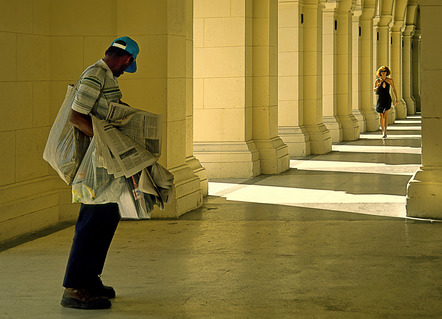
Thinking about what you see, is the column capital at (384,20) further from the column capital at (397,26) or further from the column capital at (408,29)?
the column capital at (408,29)

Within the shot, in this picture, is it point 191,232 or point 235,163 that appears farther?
point 235,163

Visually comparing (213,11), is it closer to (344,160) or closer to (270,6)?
(270,6)

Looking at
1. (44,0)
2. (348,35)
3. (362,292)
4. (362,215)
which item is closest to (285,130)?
(348,35)

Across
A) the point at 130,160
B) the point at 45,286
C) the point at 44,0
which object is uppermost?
the point at 44,0

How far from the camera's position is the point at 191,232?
25.7 ft

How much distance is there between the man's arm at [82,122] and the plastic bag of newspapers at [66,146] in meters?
0.06

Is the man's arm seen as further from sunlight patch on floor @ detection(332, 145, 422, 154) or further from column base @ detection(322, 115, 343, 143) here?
column base @ detection(322, 115, 343, 143)

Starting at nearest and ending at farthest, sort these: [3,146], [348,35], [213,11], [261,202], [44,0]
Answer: [3,146] < [44,0] < [261,202] < [213,11] < [348,35]

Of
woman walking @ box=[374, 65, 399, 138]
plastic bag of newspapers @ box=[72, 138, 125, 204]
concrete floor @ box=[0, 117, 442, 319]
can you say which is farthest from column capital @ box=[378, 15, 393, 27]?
plastic bag of newspapers @ box=[72, 138, 125, 204]

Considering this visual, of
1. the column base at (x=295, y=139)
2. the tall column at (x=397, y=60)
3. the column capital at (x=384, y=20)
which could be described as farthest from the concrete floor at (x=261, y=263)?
the tall column at (x=397, y=60)

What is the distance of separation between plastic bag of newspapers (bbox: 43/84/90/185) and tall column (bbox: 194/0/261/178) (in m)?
7.23

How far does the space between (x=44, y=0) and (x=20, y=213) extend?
2.18m

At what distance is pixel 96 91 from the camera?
16.6ft

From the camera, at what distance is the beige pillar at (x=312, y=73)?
1628cm
